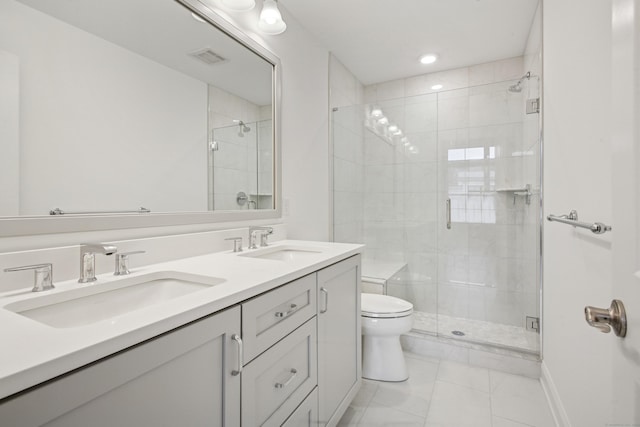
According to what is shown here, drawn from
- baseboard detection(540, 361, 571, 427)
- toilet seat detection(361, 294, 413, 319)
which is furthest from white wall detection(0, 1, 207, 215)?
baseboard detection(540, 361, 571, 427)

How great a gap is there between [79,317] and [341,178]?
2165 mm

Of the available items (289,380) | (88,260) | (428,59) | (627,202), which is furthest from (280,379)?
(428,59)

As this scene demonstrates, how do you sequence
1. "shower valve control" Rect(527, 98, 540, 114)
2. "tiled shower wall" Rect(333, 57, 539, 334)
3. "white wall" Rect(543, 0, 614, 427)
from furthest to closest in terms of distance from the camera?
"tiled shower wall" Rect(333, 57, 539, 334) → "shower valve control" Rect(527, 98, 540, 114) → "white wall" Rect(543, 0, 614, 427)

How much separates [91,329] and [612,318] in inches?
35.6

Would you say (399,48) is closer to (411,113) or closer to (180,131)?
(411,113)

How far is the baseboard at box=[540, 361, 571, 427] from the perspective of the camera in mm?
1429

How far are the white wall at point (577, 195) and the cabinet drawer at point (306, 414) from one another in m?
0.93

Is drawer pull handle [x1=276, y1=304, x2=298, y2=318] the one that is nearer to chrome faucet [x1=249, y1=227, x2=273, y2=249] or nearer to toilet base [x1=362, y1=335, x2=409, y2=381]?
chrome faucet [x1=249, y1=227, x2=273, y2=249]

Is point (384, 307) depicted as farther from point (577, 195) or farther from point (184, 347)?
point (184, 347)

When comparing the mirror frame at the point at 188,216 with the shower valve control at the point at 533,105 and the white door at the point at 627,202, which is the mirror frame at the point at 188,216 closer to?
the white door at the point at 627,202

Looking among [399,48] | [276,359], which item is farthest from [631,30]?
[399,48]

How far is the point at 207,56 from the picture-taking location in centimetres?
147

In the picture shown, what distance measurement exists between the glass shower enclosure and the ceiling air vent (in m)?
1.29

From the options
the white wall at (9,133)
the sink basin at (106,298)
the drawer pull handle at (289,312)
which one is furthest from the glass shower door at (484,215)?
the white wall at (9,133)
